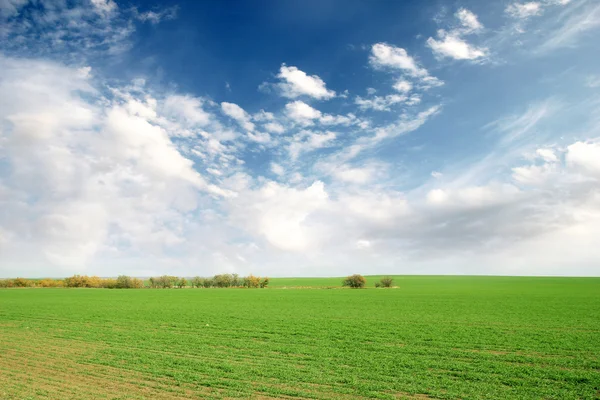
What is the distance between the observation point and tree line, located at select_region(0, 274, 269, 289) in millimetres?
114062

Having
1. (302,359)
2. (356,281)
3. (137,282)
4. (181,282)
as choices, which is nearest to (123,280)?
(137,282)

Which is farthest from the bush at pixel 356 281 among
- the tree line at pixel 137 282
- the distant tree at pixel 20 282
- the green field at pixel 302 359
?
the distant tree at pixel 20 282

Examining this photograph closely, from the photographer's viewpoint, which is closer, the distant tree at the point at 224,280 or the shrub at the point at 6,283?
the shrub at the point at 6,283

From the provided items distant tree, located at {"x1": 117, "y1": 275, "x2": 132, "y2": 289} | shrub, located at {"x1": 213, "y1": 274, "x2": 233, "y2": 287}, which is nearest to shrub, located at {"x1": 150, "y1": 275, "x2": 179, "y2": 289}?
distant tree, located at {"x1": 117, "y1": 275, "x2": 132, "y2": 289}

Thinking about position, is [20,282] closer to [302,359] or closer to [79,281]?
[79,281]

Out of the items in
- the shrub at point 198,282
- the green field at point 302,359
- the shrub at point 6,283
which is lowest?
the shrub at point 198,282

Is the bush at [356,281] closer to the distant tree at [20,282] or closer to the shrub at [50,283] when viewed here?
the shrub at [50,283]

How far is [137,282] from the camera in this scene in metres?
115

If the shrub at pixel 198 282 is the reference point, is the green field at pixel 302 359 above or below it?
above

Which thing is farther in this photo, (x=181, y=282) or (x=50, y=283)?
(x=181, y=282)

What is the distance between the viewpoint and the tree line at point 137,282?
114062 mm

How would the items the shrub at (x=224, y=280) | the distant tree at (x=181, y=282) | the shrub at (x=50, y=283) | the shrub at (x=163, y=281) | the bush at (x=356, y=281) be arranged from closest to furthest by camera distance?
the bush at (x=356, y=281) < the shrub at (x=163, y=281) < the shrub at (x=50, y=283) < the distant tree at (x=181, y=282) < the shrub at (x=224, y=280)

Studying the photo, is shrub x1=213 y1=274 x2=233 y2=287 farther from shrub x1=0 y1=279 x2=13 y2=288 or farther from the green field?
the green field

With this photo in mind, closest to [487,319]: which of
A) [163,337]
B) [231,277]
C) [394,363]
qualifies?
[394,363]
